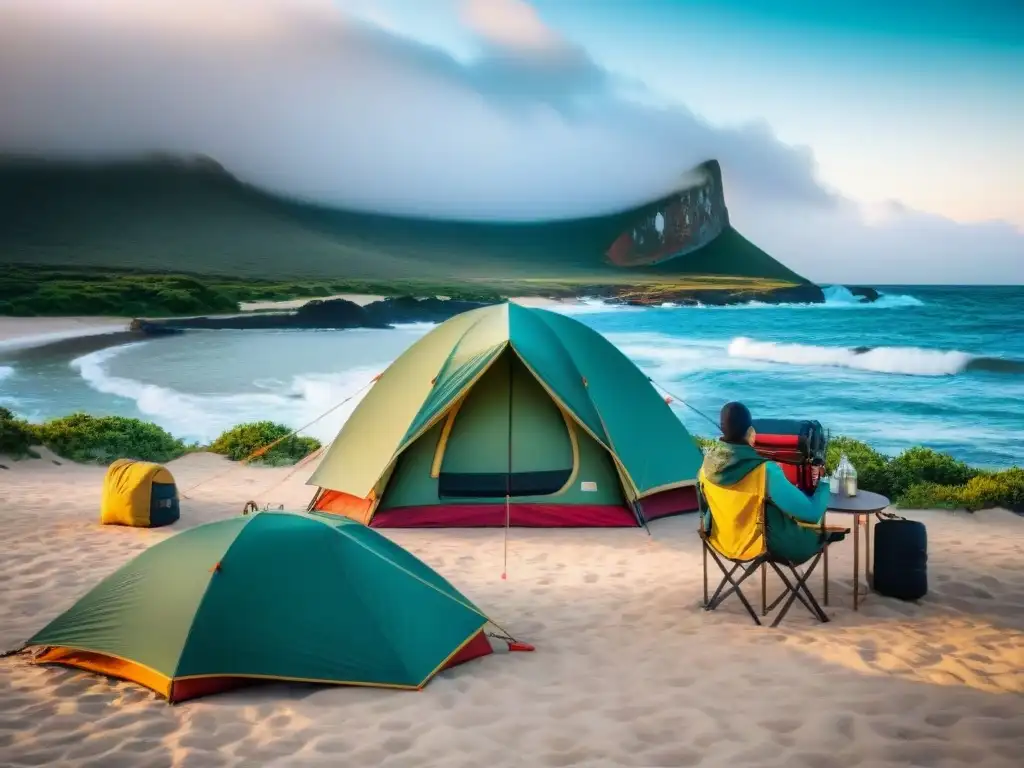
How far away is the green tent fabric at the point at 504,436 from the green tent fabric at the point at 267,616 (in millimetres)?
2873

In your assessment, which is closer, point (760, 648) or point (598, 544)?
point (760, 648)

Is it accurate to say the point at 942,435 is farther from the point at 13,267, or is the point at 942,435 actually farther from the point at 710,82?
the point at 13,267

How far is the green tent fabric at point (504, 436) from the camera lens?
7059 mm

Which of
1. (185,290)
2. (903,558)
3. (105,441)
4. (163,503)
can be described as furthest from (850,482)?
(185,290)

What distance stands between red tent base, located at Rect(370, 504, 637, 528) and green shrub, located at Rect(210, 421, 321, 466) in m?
3.96

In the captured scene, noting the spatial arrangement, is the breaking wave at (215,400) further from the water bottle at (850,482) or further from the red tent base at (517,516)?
the water bottle at (850,482)

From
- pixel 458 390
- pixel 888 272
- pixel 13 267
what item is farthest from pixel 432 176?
pixel 458 390

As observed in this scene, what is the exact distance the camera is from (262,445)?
440 inches

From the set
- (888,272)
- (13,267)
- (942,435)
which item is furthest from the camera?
(888,272)

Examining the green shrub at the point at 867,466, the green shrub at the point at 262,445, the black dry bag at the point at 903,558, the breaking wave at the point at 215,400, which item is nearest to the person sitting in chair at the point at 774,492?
the black dry bag at the point at 903,558

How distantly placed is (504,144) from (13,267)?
37.5 ft

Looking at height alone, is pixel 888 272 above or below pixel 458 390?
above

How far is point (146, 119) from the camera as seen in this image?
22.5 meters

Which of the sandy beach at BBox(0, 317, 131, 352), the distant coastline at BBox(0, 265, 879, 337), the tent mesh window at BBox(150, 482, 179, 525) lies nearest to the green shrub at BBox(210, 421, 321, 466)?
the tent mesh window at BBox(150, 482, 179, 525)
